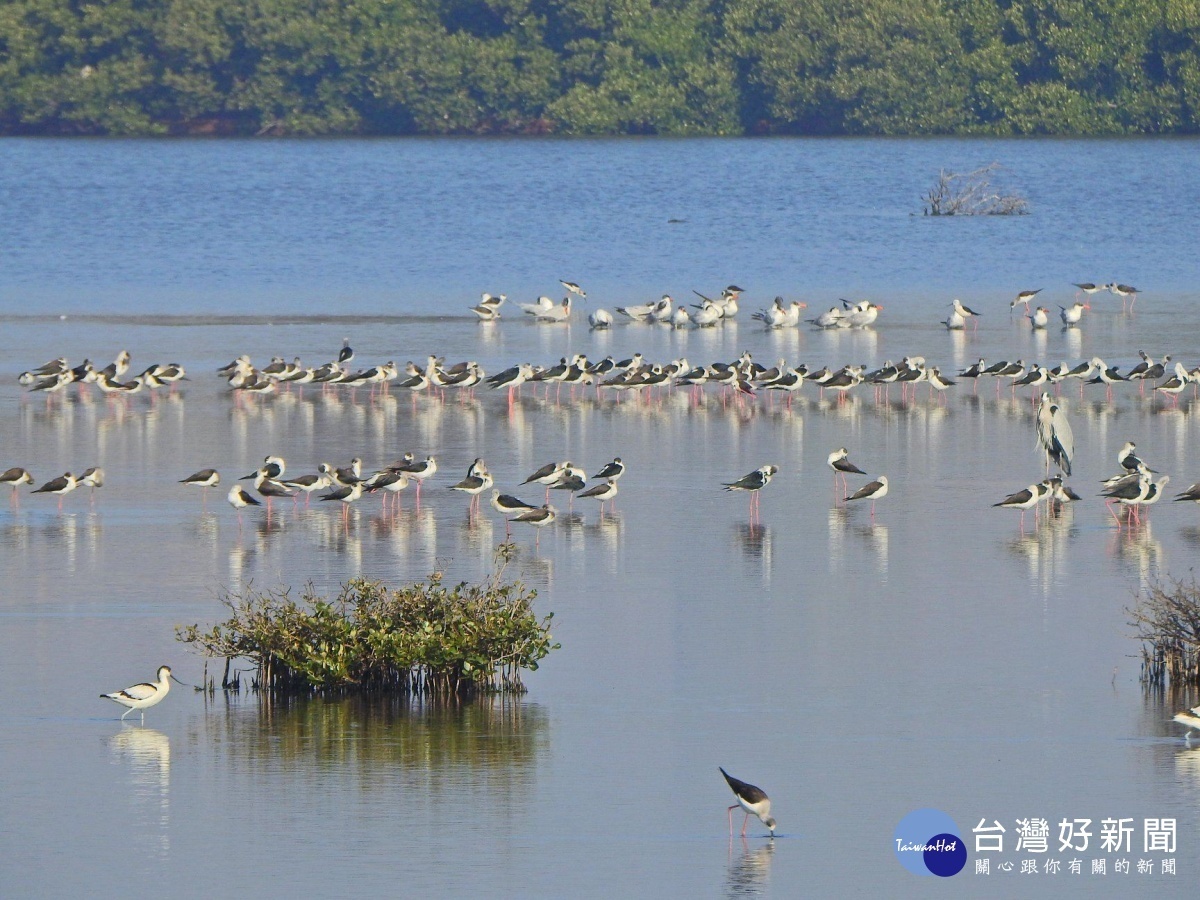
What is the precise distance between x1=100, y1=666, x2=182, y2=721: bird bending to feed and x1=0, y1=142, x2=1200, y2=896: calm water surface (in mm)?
170

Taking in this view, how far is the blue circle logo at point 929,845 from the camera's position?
11312 mm

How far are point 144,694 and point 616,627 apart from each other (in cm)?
376

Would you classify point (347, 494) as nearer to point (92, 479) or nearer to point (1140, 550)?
point (92, 479)

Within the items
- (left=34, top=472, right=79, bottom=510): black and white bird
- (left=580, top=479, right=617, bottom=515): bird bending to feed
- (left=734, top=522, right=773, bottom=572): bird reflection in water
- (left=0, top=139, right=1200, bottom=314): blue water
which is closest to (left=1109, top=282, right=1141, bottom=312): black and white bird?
(left=0, top=139, right=1200, bottom=314): blue water

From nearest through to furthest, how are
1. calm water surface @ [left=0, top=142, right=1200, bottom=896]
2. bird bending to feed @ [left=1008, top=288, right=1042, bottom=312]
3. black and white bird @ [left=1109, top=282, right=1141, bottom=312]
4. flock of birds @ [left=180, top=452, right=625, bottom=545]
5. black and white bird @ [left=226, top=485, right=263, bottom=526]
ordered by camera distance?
calm water surface @ [left=0, top=142, right=1200, bottom=896]
black and white bird @ [left=226, top=485, right=263, bottom=526]
flock of birds @ [left=180, top=452, right=625, bottom=545]
bird bending to feed @ [left=1008, top=288, right=1042, bottom=312]
black and white bird @ [left=1109, top=282, right=1141, bottom=312]

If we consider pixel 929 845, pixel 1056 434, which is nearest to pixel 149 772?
pixel 929 845

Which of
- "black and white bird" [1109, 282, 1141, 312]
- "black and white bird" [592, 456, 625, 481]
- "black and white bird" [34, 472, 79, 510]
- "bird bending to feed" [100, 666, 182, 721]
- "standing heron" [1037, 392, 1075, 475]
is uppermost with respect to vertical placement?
"black and white bird" [1109, 282, 1141, 312]

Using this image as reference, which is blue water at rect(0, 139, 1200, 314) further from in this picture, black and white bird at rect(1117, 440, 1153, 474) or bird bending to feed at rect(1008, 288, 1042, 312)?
black and white bird at rect(1117, 440, 1153, 474)

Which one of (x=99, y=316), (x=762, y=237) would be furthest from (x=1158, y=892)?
(x=762, y=237)

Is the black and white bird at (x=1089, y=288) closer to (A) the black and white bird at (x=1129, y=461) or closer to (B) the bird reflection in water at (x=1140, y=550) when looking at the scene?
(A) the black and white bird at (x=1129, y=461)

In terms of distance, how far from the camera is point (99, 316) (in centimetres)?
4053

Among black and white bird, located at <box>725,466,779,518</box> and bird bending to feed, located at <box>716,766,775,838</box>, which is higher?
black and white bird, located at <box>725,466,779,518</box>

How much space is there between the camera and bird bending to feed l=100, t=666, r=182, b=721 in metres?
13.7

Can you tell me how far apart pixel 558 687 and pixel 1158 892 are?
15.4 feet
